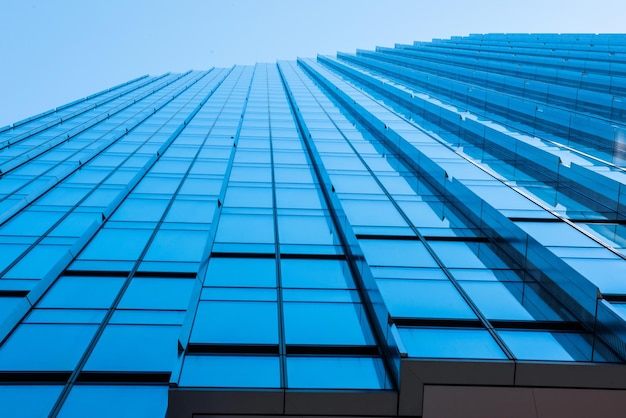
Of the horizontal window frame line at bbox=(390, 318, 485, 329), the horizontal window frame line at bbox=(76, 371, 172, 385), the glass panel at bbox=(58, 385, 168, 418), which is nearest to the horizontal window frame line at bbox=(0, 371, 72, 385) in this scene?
the horizontal window frame line at bbox=(76, 371, 172, 385)

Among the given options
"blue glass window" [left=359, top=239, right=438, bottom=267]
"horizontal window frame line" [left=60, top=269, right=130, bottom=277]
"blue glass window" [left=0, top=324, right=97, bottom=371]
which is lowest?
"blue glass window" [left=0, top=324, right=97, bottom=371]

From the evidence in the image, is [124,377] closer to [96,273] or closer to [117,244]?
[96,273]

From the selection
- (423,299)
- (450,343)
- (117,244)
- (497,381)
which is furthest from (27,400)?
(497,381)

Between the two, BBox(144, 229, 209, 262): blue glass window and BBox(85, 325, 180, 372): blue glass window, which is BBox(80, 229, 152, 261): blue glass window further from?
BBox(85, 325, 180, 372): blue glass window

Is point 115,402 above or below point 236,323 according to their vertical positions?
below

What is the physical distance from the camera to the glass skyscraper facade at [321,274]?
11.7 m

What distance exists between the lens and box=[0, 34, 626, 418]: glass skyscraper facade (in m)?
11.7

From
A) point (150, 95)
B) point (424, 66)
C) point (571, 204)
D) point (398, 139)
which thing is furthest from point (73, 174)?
point (424, 66)

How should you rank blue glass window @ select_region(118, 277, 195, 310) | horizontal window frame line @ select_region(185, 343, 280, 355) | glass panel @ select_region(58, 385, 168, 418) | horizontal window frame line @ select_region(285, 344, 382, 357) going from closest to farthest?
glass panel @ select_region(58, 385, 168, 418) < horizontal window frame line @ select_region(185, 343, 280, 355) < horizontal window frame line @ select_region(285, 344, 382, 357) < blue glass window @ select_region(118, 277, 195, 310)

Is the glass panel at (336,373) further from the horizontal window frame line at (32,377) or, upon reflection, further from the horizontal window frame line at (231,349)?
the horizontal window frame line at (32,377)

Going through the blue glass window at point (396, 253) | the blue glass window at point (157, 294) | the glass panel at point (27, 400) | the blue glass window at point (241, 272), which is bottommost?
the glass panel at point (27, 400)

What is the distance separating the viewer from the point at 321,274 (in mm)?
16625

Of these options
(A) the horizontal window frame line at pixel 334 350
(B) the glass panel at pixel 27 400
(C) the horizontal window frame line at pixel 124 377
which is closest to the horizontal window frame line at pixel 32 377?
(B) the glass panel at pixel 27 400

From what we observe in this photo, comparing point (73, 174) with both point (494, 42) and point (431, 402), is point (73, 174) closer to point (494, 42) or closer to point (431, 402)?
point (431, 402)
